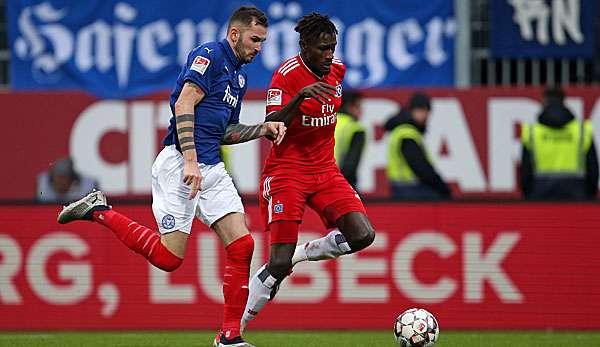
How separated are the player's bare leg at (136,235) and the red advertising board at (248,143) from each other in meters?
6.71

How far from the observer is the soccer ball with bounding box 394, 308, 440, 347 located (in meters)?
9.27

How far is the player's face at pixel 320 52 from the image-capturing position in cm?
961

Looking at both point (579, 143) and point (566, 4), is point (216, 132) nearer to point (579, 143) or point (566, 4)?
point (579, 143)

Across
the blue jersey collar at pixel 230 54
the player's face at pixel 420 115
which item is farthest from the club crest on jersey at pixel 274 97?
the player's face at pixel 420 115

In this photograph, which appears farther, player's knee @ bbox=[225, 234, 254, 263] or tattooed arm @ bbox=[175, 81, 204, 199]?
player's knee @ bbox=[225, 234, 254, 263]

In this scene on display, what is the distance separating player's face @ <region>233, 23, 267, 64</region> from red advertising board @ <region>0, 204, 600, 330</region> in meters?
2.81

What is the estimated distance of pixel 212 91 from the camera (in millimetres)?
9266

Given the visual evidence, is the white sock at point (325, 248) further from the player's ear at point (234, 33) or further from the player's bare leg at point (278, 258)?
the player's ear at point (234, 33)

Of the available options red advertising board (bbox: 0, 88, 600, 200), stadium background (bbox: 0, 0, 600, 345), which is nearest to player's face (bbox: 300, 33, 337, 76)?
stadium background (bbox: 0, 0, 600, 345)

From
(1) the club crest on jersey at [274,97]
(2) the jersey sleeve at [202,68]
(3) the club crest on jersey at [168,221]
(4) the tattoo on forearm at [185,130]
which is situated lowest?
(3) the club crest on jersey at [168,221]

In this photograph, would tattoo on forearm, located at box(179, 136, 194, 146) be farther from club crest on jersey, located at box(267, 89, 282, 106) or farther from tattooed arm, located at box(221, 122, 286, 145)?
club crest on jersey, located at box(267, 89, 282, 106)

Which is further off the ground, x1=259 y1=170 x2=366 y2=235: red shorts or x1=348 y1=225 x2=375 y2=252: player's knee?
x1=259 y1=170 x2=366 y2=235: red shorts

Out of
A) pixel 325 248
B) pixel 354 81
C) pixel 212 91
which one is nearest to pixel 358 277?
pixel 325 248

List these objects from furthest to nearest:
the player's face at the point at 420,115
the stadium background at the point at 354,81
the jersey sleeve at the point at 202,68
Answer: the stadium background at the point at 354,81, the player's face at the point at 420,115, the jersey sleeve at the point at 202,68
